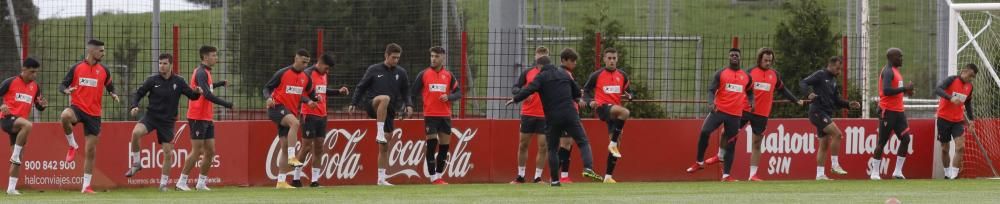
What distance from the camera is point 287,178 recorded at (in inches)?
782

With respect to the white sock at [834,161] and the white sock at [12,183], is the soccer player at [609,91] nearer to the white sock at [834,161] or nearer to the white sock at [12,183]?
the white sock at [834,161]

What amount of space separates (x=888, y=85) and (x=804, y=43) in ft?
53.3

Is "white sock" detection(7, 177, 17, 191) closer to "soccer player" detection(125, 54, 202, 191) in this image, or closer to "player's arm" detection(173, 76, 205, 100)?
"soccer player" detection(125, 54, 202, 191)

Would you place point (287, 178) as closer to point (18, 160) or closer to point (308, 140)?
point (308, 140)

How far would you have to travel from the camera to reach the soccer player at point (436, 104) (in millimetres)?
19641

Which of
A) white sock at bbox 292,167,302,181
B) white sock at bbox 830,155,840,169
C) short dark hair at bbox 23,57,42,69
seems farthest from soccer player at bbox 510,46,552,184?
short dark hair at bbox 23,57,42,69

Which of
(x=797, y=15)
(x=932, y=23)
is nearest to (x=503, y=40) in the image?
(x=797, y=15)

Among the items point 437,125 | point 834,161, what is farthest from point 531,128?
point 834,161

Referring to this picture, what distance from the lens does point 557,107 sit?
56.2 feet

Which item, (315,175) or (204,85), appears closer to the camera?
(204,85)

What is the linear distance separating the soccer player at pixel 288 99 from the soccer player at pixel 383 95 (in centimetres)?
74

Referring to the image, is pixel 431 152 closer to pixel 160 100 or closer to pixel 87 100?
pixel 160 100

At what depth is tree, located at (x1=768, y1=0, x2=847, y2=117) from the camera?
1380 inches

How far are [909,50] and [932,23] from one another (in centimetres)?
2916
